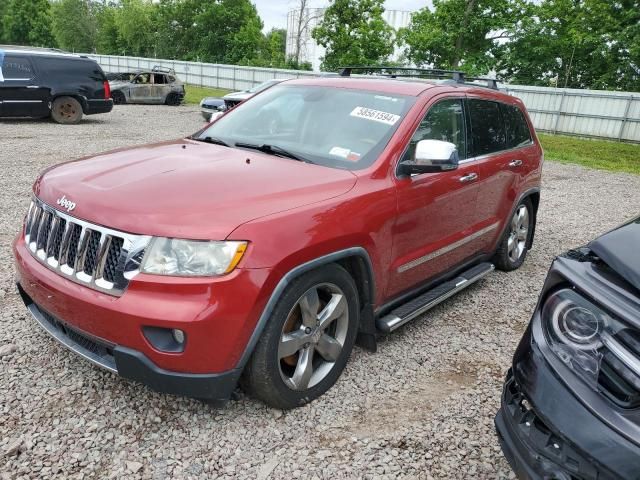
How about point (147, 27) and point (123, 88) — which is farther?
point (147, 27)

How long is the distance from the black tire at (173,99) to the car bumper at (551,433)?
22953 mm

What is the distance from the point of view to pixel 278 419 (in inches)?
109

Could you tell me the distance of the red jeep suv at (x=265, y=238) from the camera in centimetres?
229

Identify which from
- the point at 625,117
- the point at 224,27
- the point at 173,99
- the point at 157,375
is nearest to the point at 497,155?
the point at 157,375

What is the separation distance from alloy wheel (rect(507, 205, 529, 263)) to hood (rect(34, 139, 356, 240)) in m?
2.75

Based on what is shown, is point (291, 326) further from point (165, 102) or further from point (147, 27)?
point (147, 27)

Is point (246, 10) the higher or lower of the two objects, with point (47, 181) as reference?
higher

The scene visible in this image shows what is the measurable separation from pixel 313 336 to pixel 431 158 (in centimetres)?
124

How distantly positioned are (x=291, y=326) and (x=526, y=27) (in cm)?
3423

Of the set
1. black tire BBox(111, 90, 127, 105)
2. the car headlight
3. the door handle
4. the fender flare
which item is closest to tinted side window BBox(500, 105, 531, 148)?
the door handle

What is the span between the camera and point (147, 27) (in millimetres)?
60875

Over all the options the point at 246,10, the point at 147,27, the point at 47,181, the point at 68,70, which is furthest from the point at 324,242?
the point at 147,27

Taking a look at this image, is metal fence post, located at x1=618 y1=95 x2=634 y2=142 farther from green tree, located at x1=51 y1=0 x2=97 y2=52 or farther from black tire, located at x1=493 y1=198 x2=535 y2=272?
green tree, located at x1=51 y1=0 x2=97 y2=52

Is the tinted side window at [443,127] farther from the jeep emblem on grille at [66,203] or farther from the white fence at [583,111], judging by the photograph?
the white fence at [583,111]
